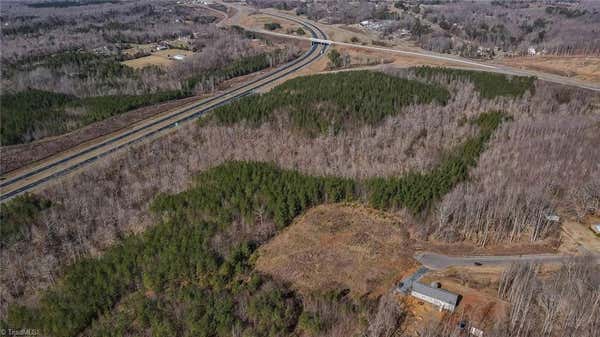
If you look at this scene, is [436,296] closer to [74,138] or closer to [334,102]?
[334,102]

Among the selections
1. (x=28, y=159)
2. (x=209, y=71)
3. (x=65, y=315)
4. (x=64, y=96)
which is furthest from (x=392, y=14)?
(x=65, y=315)

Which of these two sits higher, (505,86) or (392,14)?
(392,14)

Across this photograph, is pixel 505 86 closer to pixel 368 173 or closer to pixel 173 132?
pixel 368 173

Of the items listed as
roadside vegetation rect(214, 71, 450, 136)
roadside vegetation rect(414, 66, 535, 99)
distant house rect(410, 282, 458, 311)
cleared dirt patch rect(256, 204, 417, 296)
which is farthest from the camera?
roadside vegetation rect(414, 66, 535, 99)

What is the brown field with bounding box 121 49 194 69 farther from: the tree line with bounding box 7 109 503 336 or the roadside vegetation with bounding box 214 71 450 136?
the tree line with bounding box 7 109 503 336

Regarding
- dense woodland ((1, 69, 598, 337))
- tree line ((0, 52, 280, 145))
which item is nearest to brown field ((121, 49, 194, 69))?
tree line ((0, 52, 280, 145))

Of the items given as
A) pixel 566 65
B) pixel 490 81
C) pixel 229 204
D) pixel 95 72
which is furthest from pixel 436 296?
pixel 95 72
